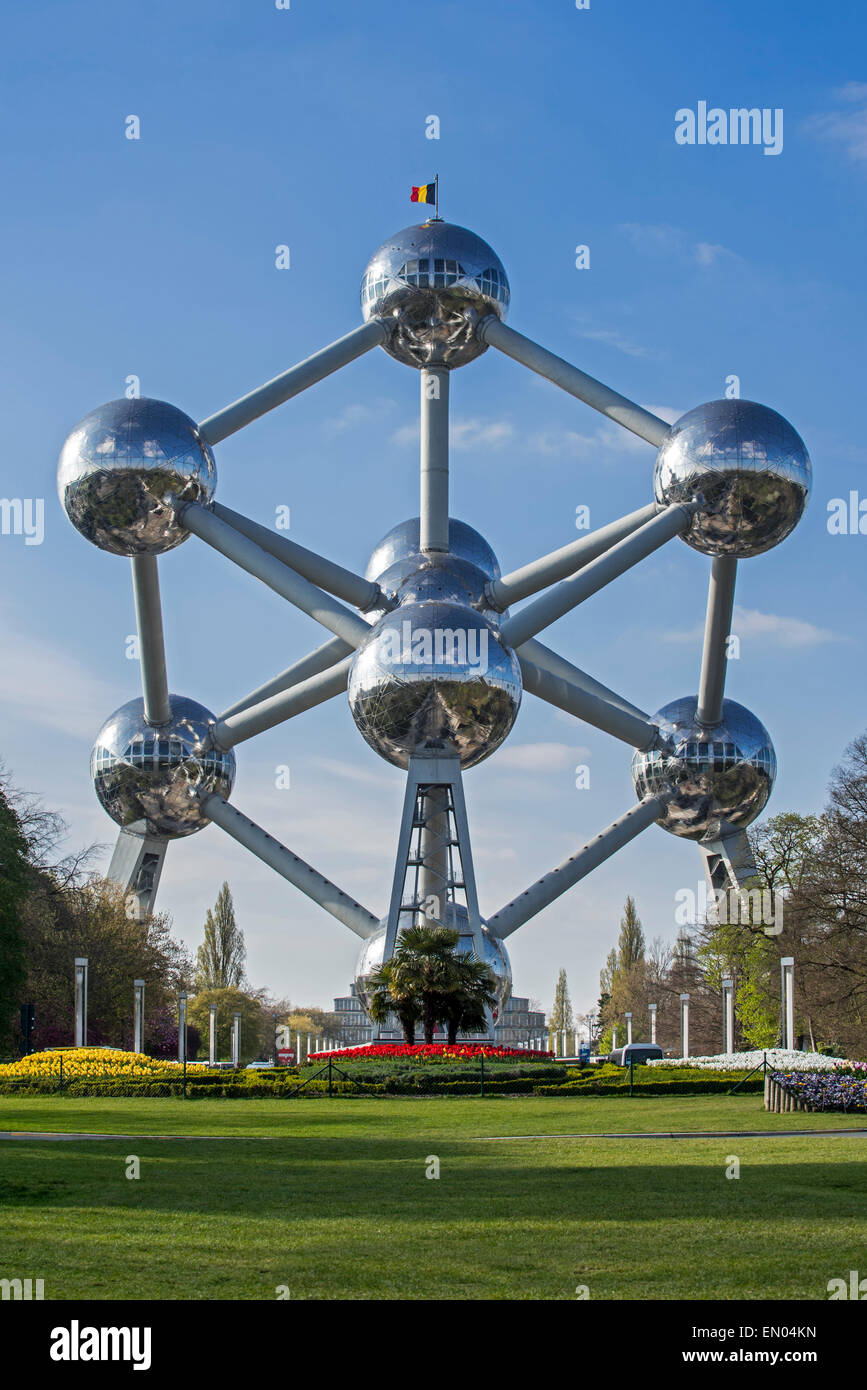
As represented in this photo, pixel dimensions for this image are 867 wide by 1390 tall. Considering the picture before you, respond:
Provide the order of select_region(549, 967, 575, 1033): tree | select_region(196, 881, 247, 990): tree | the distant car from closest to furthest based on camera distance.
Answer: the distant car
select_region(196, 881, 247, 990): tree
select_region(549, 967, 575, 1033): tree

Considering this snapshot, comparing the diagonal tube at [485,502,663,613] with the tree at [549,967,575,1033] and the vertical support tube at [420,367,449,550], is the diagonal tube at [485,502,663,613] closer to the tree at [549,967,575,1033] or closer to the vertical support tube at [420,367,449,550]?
the vertical support tube at [420,367,449,550]

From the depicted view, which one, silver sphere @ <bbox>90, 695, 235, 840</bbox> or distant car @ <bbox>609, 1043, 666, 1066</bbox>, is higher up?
silver sphere @ <bbox>90, 695, 235, 840</bbox>

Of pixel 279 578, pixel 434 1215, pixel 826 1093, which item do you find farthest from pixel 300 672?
pixel 434 1215

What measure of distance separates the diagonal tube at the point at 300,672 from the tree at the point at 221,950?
39147 millimetres

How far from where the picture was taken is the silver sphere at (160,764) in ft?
126

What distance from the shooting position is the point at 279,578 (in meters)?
31.5

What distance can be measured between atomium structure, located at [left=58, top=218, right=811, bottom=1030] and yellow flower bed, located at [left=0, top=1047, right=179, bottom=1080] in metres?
5.44

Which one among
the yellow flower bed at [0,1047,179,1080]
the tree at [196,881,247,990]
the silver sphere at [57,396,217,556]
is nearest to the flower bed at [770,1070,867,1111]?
the yellow flower bed at [0,1047,179,1080]

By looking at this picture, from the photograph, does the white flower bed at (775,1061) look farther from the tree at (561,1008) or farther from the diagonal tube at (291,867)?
the tree at (561,1008)

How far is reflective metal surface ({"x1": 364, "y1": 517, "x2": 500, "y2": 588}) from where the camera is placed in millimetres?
39500

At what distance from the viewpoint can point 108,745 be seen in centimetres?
3897

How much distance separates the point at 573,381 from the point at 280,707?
9967 mm
